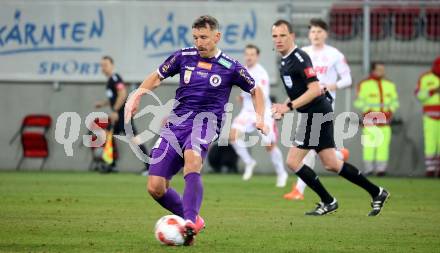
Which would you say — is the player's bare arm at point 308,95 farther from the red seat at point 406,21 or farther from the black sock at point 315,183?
the red seat at point 406,21

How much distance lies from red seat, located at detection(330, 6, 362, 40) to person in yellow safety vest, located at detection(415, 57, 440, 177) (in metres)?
1.94

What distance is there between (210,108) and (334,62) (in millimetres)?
5439

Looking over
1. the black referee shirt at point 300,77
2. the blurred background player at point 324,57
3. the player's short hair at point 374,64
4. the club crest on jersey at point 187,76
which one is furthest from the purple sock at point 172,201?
the player's short hair at point 374,64

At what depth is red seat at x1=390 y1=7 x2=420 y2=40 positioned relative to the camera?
21938 millimetres

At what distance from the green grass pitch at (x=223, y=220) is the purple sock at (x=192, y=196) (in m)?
0.34

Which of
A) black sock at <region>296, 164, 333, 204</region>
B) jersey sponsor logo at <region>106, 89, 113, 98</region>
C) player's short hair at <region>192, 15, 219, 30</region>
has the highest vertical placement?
player's short hair at <region>192, 15, 219, 30</region>

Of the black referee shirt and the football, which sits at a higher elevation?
the black referee shirt

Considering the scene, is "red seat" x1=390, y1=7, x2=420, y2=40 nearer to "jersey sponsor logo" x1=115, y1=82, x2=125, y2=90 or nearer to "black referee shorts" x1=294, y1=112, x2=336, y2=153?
"jersey sponsor logo" x1=115, y1=82, x2=125, y2=90

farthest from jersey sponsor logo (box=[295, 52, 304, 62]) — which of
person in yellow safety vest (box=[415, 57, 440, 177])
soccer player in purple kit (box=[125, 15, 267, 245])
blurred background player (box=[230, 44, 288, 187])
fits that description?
person in yellow safety vest (box=[415, 57, 440, 177])

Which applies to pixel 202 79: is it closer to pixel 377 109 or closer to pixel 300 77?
pixel 300 77

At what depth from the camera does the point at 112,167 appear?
2256 centimetres

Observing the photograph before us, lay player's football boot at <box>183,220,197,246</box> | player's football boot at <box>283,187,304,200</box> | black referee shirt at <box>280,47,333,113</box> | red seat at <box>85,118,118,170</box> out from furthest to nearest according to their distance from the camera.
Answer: red seat at <box>85,118,118,170</box> → player's football boot at <box>283,187,304,200</box> → black referee shirt at <box>280,47,333,113</box> → player's football boot at <box>183,220,197,246</box>

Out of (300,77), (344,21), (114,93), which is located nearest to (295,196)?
(300,77)

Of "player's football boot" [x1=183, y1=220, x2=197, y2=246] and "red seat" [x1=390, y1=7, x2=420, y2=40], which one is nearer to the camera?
"player's football boot" [x1=183, y1=220, x2=197, y2=246]
